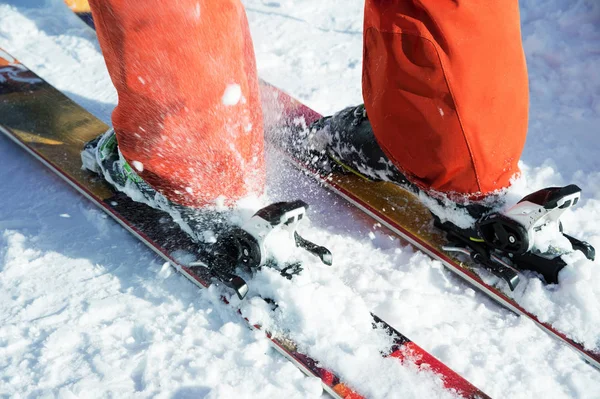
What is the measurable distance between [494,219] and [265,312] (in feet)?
2.25

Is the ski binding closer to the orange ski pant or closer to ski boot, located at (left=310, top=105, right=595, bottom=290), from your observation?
ski boot, located at (left=310, top=105, right=595, bottom=290)

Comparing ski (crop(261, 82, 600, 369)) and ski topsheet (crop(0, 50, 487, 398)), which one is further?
ski (crop(261, 82, 600, 369))

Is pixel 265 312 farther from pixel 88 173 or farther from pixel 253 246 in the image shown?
pixel 88 173

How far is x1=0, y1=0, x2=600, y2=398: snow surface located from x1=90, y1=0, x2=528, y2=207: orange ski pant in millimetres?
182

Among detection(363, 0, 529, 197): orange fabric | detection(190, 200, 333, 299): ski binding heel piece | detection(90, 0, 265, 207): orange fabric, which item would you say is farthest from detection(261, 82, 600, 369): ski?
detection(90, 0, 265, 207): orange fabric

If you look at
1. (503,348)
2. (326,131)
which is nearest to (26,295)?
(326,131)

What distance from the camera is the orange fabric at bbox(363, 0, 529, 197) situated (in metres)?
1.48

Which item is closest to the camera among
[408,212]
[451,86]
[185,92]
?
[185,92]

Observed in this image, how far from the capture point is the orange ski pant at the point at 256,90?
1.37 m

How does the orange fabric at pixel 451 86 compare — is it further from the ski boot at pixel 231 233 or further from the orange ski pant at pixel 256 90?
the ski boot at pixel 231 233

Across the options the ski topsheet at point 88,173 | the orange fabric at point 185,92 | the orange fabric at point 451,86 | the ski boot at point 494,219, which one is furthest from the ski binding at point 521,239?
the orange fabric at point 185,92

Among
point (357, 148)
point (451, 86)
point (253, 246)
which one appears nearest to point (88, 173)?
point (253, 246)

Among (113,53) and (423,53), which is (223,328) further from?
(423,53)

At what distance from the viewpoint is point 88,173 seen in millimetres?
2096
